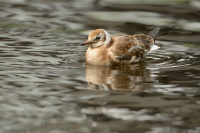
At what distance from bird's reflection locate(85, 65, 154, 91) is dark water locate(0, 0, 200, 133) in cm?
1

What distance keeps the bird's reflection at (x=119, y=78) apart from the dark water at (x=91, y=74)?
1 cm

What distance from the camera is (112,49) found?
10516 mm

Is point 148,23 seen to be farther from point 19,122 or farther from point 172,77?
point 19,122


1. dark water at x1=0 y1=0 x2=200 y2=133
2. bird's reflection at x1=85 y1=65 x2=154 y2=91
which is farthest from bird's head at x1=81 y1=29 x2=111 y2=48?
bird's reflection at x1=85 y1=65 x2=154 y2=91

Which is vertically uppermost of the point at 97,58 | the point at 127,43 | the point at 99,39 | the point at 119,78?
the point at 99,39

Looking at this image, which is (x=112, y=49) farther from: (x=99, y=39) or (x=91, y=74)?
(x=91, y=74)

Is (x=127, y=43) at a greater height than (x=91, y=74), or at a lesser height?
greater

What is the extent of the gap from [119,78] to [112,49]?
3.75 feet

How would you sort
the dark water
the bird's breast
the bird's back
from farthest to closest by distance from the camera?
the bird's back
the bird's breast
the dark water

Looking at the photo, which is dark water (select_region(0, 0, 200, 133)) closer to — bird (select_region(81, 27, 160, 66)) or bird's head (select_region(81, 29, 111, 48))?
bird (select_region(81, 27, 160, 66))

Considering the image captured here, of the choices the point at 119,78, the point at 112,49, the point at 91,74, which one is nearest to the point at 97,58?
the point at 112,49

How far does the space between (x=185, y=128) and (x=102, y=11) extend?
775 centimetres

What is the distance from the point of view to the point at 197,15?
14242 mm

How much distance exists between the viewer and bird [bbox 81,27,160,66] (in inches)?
407
